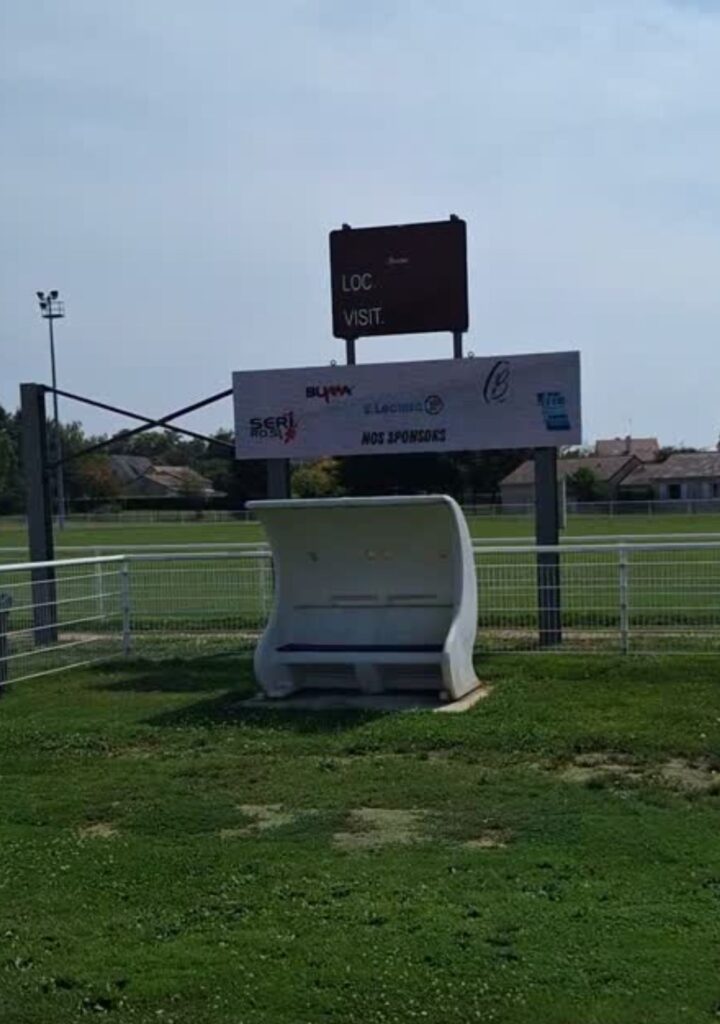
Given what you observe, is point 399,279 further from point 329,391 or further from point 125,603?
point 125,603

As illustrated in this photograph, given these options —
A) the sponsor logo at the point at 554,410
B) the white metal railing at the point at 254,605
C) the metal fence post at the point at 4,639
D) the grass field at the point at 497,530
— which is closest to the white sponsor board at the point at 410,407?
the sponsor logo at the point at 554,410

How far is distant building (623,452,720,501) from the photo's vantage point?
88812 mm

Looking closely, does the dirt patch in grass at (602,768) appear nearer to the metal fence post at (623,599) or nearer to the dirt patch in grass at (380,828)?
the dirt patch in grass at (380,828)

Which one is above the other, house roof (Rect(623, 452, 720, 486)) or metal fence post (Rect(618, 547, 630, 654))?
house roof (Rect(623, 452, 720, 486))

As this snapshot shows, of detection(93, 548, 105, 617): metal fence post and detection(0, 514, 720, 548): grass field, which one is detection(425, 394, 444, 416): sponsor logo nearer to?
detection(93, 548, 105, 617): metal fence post

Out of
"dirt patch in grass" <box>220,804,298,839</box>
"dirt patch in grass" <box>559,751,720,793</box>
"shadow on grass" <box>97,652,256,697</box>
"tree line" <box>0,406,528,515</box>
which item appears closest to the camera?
"dirt patch in grass" <box>220,804,298,839</box>

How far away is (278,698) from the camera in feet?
34.6

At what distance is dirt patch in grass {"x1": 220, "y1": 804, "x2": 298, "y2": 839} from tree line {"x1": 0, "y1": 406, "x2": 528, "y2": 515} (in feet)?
31.1

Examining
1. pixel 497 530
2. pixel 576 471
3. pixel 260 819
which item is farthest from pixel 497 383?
pixel 576 471

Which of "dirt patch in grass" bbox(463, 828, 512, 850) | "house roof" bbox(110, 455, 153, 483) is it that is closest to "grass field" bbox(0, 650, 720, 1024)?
"dirt patch in grass" bbox(463, 828, 512, 850)

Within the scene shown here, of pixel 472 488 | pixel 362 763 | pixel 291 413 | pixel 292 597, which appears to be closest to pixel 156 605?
pixel 291 413

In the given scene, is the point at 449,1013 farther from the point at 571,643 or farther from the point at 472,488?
the point at 472,488

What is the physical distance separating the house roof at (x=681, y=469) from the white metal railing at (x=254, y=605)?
77.6 meters

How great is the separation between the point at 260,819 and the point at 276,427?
8769 millimetres
